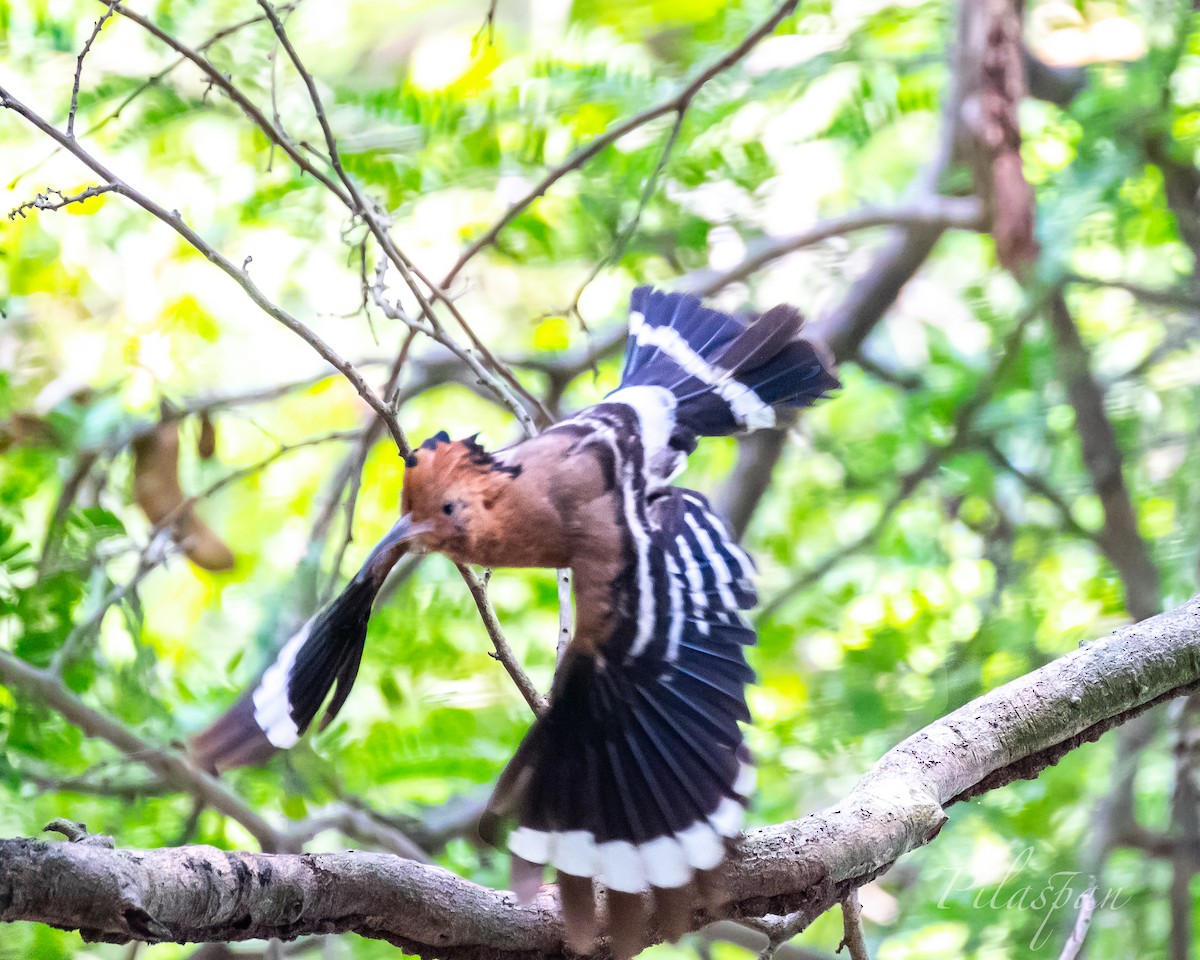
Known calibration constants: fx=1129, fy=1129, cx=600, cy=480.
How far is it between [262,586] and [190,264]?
1.52 ft

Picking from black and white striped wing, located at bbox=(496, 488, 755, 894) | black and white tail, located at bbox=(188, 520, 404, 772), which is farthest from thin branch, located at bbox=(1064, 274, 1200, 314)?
black and white tail, located at bbox=(188, 520, 404, 772)

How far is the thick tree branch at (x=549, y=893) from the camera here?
0.56 meters

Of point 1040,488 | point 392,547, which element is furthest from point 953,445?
point 392,547

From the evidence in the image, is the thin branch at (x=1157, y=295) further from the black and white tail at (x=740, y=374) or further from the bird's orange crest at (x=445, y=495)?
the bird's orange crest at (x=445, y=495)

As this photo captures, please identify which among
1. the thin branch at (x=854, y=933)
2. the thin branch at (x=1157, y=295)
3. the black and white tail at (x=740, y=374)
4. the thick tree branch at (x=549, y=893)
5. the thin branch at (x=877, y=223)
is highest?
the thin branch at (x=877, y=223)

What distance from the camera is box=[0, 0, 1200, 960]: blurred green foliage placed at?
4.37ft

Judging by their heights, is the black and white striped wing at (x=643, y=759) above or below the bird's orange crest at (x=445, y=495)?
below

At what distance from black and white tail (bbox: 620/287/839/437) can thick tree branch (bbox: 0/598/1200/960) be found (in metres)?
0.30

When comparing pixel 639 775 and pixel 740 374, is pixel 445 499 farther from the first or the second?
pixel 740 374

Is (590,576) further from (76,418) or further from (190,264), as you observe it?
(190,264)

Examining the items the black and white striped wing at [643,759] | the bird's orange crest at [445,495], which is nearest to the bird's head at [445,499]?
the bird's orange crest at [445,495]

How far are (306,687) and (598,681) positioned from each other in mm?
199

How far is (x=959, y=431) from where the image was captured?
169 centimetres

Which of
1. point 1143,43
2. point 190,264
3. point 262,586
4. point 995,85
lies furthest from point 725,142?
point 262,586
